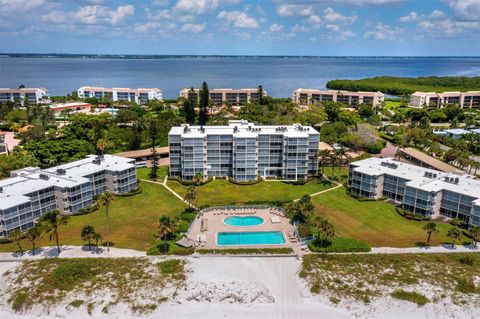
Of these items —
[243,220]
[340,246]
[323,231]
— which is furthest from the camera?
[243,220]

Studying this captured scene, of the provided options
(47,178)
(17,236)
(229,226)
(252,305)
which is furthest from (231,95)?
(252,305)

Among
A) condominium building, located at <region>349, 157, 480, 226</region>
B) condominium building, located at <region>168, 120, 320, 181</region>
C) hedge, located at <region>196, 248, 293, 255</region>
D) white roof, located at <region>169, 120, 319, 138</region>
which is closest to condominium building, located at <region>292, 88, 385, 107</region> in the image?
white roof, located at <region>169, 120, 319, 138</region>

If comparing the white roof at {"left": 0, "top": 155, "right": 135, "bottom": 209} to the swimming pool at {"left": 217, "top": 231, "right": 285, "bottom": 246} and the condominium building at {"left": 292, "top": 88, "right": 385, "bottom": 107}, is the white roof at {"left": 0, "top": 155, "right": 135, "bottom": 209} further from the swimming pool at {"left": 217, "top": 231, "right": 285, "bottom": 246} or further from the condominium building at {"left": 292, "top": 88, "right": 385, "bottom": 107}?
the condominium building at {"left": 292, "top": 88, "right": 385, "bottom": 107}

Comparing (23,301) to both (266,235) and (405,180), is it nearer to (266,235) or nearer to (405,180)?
(266,235)

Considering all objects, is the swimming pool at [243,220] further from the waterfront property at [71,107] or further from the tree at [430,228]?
the waterfront property at [71,107]

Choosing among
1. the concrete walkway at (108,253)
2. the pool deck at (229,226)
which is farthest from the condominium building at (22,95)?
the pool deck at (229,226)

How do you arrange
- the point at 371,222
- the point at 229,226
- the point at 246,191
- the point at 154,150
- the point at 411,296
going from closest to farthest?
the point at 411,296 < the point at 229,226 < the point at 371,222 < the point at 246,191 < the point at 154,150

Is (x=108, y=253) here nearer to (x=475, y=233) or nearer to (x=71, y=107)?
(x=475, y=233)

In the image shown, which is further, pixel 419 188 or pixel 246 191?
pixel 246 191
